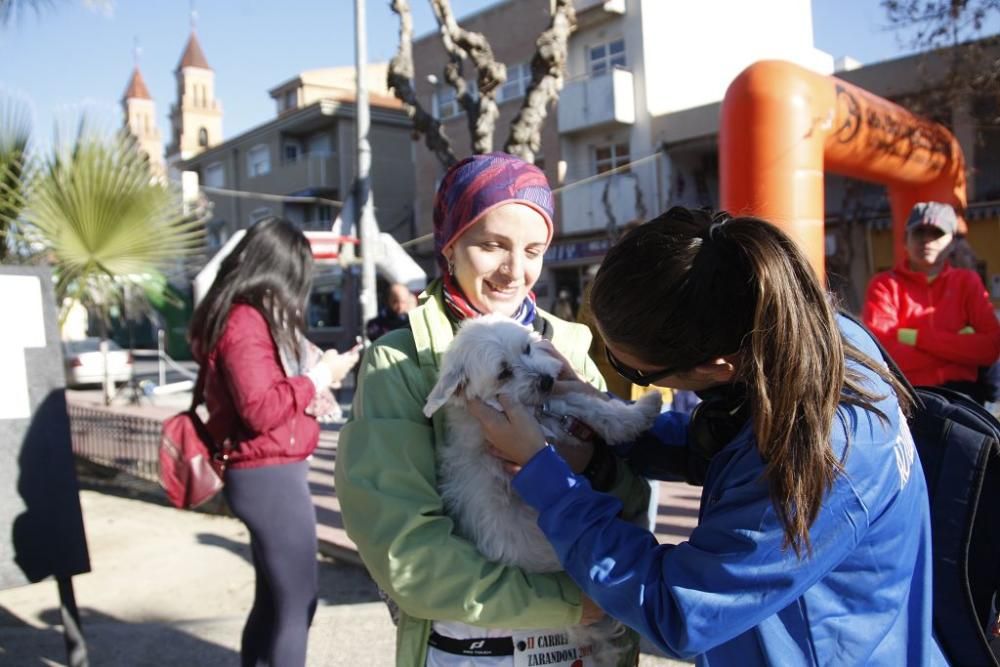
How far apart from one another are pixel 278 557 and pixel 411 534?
70.5 inches

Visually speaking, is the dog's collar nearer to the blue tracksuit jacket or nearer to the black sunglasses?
the black sunglasses

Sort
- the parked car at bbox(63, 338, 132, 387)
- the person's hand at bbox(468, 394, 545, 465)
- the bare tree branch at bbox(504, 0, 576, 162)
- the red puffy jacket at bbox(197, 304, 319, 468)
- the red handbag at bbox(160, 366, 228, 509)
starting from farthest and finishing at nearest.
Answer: the parked car at bbox(63, 338, 132, 387) < the bare tree branch at bbox(504, 0, 576, 162) < the red handbag at bbox(160, 366, 228, 509) < the red puffy jacket at bbox(197, 304, 319, 468) < the person's hand at bbox(468, 394, 545, 465)

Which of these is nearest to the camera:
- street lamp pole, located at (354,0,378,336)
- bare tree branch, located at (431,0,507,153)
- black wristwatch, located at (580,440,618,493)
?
black wristwatch, located at (580,440,618,493)

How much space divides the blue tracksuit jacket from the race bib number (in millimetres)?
433

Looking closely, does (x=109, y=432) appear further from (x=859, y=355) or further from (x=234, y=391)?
(x=859, y=355)

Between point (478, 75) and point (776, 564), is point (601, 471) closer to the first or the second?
point (776, 564)

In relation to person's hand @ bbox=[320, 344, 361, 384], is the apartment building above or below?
above

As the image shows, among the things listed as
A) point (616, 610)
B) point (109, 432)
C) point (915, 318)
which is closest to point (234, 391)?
point (616, 610)

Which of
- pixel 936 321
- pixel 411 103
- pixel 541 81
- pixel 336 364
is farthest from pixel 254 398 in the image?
pixel 411 103

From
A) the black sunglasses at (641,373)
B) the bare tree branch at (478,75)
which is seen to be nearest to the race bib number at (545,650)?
the black sunglasses at (641,373)

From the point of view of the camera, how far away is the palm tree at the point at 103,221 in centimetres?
597

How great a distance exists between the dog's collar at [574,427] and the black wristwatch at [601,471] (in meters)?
0.04

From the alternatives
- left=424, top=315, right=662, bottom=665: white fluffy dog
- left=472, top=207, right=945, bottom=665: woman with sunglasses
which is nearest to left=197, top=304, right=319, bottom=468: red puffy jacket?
left=424, top=315, right=662, bottom=665: white fluffy dog

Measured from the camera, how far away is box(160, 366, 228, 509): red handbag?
3496 mm
